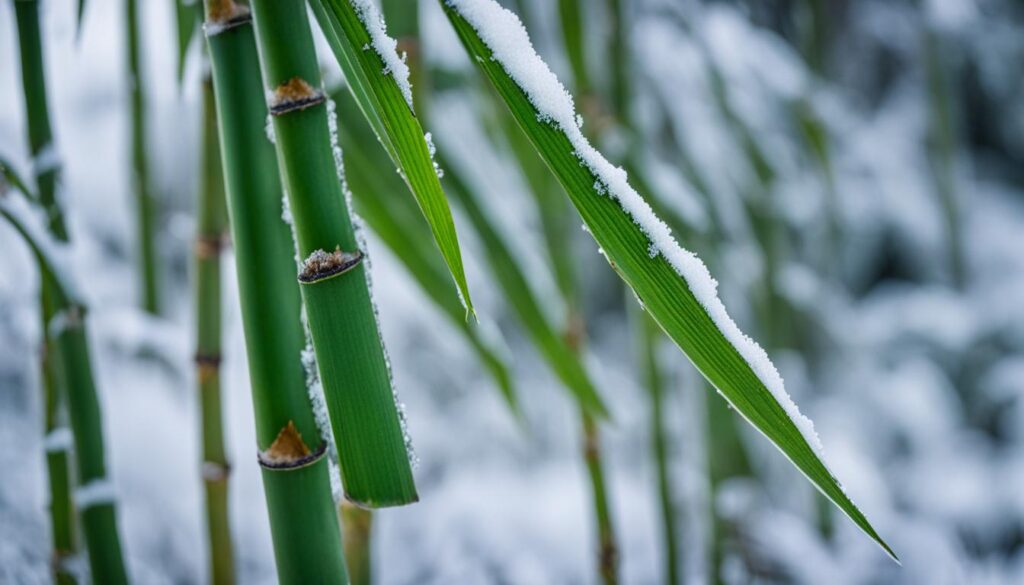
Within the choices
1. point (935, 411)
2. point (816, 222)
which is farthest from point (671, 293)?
point (935, 411)

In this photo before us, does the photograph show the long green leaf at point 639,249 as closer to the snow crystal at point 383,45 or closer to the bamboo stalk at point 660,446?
the snow crystal at point 383,45

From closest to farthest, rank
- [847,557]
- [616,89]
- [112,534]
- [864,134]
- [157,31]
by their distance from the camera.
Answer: [112,534], [616,89], [847,557], [157,31], [864,134]

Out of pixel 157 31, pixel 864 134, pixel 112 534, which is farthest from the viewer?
pixel 864 134

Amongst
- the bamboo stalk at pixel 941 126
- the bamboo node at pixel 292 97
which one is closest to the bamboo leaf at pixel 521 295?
the bamboo node at pixel 292 97

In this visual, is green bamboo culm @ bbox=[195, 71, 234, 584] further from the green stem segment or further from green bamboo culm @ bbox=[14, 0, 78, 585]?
the green stem segment

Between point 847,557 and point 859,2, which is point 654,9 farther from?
point 859,2

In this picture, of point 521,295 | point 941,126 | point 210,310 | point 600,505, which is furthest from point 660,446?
point 941,126

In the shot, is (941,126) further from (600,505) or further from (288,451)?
(288,451)

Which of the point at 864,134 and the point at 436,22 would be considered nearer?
the point at 436,22

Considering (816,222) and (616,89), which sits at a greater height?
(616,89)
